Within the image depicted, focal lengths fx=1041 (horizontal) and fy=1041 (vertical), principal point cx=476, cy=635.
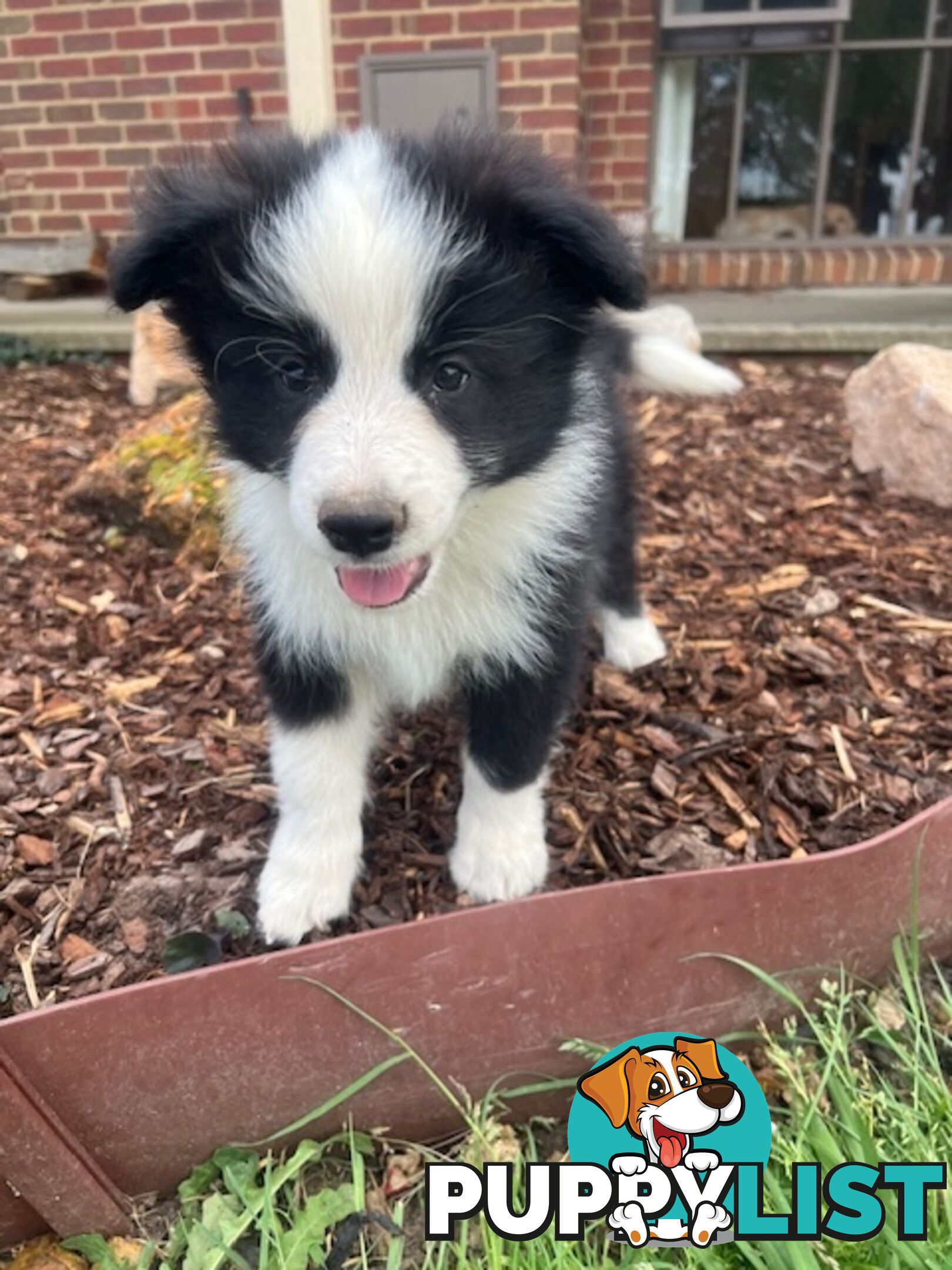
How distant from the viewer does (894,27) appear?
5.95 metres

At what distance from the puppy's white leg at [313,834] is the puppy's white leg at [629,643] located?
3.29ft

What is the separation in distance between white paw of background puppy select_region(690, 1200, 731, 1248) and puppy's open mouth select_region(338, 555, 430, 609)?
106 cm

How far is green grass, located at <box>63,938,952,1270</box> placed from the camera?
5.09ft

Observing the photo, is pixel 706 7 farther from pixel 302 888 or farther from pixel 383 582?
pixel 302 888

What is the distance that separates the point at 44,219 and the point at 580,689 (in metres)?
5.20

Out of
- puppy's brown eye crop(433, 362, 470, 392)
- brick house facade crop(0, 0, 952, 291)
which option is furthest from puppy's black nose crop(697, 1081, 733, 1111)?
brick house facade crop(0, 0, 952, 291)

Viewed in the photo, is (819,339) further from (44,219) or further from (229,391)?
(44,219)

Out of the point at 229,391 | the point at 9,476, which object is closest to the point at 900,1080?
the point at 229,391

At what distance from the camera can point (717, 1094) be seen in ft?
5.41

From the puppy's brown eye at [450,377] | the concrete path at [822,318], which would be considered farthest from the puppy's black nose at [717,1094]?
the concrete path at [822,318]

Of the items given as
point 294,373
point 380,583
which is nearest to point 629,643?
point 380,583

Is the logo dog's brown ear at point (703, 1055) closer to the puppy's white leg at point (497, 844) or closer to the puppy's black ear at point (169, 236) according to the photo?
the puppy's white leg at point (497, 844)

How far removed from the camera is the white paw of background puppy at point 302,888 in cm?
212

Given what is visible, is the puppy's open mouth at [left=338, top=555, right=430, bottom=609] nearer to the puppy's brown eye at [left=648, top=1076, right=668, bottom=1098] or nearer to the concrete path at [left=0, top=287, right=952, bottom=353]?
the puppy's brown eye at [left=648, top=1076, right=668, bottom=1098]
